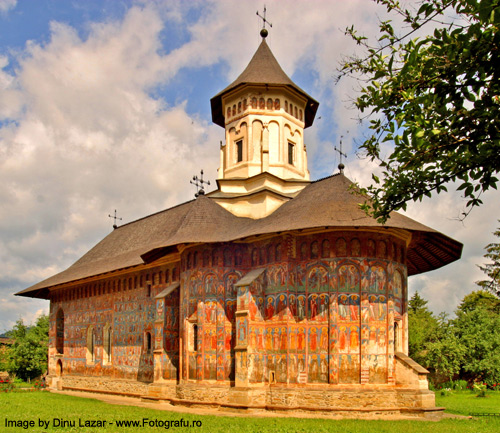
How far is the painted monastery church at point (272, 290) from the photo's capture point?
52.2 ft

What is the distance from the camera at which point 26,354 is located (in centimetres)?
3406

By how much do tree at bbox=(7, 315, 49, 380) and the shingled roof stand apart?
10.5 m

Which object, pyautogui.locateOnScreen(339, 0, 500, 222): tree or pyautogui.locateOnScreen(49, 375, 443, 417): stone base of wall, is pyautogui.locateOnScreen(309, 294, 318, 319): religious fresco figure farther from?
pyautogui.locateOnScreen(339, 0, 500, 222): tree

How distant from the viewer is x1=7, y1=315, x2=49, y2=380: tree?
34.0 meters

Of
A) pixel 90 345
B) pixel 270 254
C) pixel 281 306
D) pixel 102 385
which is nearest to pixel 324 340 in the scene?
pixel 281 306

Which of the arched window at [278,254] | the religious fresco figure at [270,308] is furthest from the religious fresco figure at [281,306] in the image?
the arched window at [278,254]

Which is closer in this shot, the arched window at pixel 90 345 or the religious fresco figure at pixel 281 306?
the religious fresco figure at pixel 281 306

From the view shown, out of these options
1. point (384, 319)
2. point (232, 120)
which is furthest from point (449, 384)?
point (232, 120)

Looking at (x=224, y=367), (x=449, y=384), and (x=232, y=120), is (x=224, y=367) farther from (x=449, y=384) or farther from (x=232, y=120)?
(x=449, y=384)

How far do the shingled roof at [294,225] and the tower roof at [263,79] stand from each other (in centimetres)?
485

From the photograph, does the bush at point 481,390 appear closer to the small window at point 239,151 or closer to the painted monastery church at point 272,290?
the painted monastery church at point 272,290

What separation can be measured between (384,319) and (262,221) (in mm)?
5066

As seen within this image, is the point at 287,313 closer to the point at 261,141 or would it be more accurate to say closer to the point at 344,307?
the point at 344,307

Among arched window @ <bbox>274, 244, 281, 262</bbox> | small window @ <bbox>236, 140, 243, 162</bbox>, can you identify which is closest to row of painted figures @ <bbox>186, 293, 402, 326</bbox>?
arched window @ <bbox>274, 244, 281, 262</bbox>
